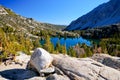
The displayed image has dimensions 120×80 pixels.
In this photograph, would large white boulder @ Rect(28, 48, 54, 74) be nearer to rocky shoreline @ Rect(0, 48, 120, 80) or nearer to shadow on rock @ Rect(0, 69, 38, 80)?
rocky shoreline @ Rect(0, 48, 120, 80)

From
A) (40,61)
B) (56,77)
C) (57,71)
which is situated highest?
(40,61)

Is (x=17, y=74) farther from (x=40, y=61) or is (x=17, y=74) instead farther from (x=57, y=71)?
(x=57, y=71)

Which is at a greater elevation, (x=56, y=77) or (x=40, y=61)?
(x=40, y=61)

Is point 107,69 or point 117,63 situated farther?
point 117,63

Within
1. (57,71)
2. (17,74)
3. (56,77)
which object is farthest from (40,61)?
(17,74)

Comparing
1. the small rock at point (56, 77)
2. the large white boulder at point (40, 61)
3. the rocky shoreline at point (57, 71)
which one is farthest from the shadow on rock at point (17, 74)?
the small rock at point (56, 77)

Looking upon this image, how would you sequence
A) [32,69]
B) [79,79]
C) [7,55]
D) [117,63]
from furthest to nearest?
[7,55] → [117,63] → [32,69] → [79,79]

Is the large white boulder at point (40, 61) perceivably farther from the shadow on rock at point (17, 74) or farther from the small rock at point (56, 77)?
the small rock at point (56, 77)

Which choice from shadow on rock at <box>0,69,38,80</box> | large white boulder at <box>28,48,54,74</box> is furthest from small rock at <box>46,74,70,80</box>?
shadow on rock at <box>0,69,38,80</box>

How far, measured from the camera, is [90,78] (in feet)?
88.1

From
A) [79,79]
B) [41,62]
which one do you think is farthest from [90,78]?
[41,62]

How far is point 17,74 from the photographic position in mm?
29141

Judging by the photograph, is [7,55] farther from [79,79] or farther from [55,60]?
[79,79]

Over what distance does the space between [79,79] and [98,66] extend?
4.49 metres
